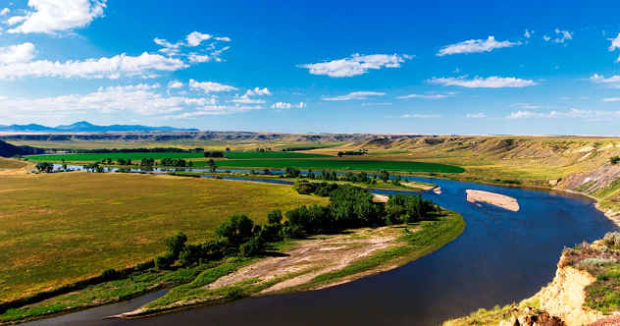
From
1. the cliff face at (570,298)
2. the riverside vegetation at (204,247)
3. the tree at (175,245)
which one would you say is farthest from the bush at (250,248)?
the cliff face at (570,298)

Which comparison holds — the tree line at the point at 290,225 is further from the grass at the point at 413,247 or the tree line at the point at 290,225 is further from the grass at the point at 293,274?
the grass at the point at 413,247

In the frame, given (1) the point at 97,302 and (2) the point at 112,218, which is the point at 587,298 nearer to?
(1) the point at 97,302

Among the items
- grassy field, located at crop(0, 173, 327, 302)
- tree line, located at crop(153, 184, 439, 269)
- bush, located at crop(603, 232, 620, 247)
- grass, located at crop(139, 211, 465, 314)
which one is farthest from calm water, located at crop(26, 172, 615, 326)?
grassy field, located at crop(0, 173, 327, 302)

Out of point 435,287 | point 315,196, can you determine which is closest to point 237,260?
point 435,287

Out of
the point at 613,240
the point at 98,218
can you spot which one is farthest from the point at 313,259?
the point at 98,218

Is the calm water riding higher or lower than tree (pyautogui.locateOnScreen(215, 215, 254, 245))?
lower

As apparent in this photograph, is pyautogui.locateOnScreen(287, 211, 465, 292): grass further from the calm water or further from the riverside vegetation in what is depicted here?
the calm water
